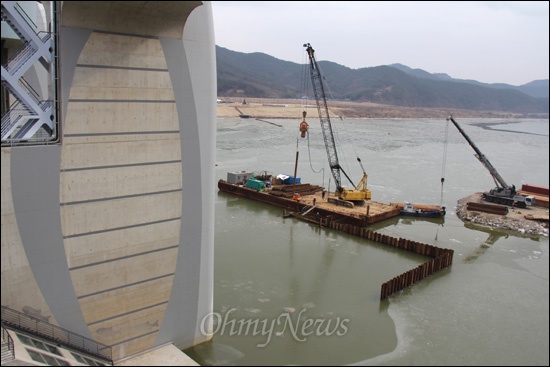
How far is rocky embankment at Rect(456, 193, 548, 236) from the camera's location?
2722 cm

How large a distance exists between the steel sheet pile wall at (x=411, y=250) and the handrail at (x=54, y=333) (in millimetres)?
10316

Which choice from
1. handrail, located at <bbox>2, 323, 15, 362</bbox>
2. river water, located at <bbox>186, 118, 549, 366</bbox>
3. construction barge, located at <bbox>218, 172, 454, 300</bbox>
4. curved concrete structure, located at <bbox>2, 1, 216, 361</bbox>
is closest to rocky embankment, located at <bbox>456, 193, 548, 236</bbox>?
river water, located at <bbox>186, 118, 549, 366</bbox>

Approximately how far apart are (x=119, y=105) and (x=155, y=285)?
4.44 meters

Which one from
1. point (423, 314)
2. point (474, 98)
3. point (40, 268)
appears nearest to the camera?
point (40, 268)

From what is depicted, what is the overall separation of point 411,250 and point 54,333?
695 inches

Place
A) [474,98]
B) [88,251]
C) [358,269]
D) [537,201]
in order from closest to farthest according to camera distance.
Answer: [88,251], [358,269], [537,201], [474,98]

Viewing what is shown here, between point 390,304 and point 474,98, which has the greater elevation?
point 474,98

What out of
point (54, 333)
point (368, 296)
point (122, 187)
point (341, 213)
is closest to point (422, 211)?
point (341, 213)

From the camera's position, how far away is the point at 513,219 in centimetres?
2880

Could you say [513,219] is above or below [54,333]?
below

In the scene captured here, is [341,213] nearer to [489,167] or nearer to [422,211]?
[422,211]

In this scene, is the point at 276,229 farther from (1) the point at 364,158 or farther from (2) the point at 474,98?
(2) the point at 474,98

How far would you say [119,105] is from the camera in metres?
9.52

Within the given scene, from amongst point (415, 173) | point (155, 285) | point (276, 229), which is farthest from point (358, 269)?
point (415, 173)
